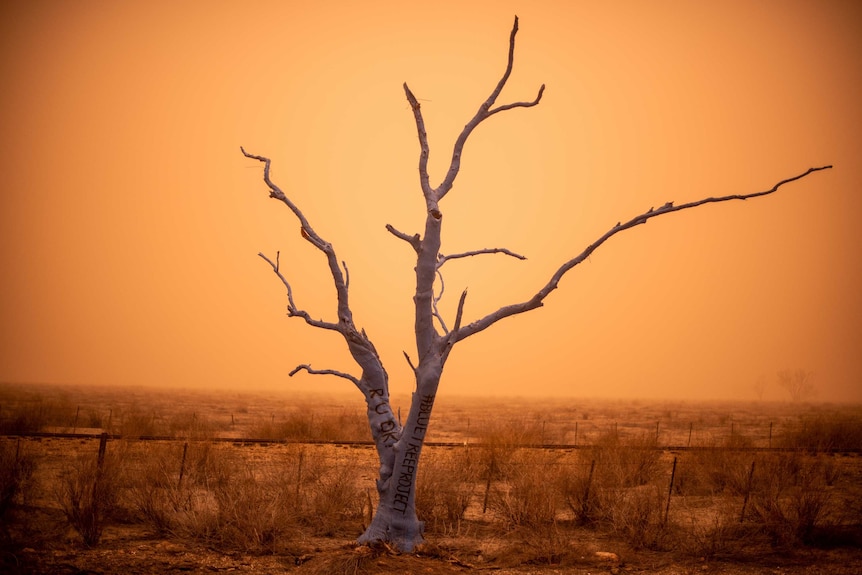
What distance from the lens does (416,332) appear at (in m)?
10.0

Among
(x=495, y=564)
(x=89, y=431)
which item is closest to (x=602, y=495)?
(x=495, y=564)

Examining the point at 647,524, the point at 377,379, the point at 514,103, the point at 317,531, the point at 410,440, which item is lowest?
the point at 317,531

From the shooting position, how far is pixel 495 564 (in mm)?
10516

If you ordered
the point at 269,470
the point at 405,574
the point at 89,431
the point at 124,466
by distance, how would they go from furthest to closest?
the point at 89,431
the point at 269,470
the point at 124,466
the point at 405,574

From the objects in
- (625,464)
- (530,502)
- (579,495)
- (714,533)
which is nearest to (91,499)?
(530,502)

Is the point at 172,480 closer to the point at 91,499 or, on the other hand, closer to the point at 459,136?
the point at 91,499

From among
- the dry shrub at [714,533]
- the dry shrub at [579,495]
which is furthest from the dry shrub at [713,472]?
the dry shrub at [579,495]

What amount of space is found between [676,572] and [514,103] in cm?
694

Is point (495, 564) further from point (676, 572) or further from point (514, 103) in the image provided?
point (514, 103)

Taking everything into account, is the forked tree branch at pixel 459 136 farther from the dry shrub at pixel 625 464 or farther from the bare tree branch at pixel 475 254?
the dry shrub at pixel 625 464

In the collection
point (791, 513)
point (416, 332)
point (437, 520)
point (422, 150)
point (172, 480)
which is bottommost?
point (172, 480)

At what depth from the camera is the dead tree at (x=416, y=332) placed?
977 cm

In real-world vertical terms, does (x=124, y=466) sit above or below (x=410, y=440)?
below

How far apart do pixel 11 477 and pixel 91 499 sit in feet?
7.59
